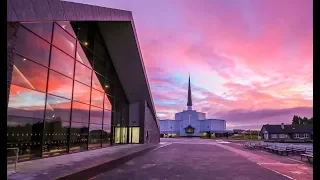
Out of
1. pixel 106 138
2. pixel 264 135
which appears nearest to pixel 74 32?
pixel 106 138

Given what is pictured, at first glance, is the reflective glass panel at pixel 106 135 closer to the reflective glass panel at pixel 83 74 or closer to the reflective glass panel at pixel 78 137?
the reflective glass panel at pixel 78 137

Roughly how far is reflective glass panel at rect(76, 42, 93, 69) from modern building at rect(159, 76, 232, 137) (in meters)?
93.2

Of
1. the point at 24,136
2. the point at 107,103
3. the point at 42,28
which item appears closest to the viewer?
the point at 24,136

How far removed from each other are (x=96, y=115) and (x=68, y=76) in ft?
23.7

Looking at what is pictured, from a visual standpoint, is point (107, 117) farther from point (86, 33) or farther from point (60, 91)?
point (60, 91)

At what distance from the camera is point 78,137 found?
23.3 meters

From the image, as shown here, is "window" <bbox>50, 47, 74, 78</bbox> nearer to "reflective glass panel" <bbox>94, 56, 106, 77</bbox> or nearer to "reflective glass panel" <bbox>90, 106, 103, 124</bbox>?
"reflective glass panel" <bbox>94, 56, 106, 77</bbox>

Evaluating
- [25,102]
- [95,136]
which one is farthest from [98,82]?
[25,102]

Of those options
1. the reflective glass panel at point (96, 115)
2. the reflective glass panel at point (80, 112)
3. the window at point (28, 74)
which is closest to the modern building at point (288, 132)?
the reflective glass panel at point (96, 115)

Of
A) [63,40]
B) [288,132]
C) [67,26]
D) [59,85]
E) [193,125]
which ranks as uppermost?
[67,26]

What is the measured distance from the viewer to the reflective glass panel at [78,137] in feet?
72.4

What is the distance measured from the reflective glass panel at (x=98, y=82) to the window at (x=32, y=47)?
28.5ft

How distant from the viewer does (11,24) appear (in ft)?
38.3

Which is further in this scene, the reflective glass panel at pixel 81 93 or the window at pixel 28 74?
the reflective glass panel at pixel 81 93
